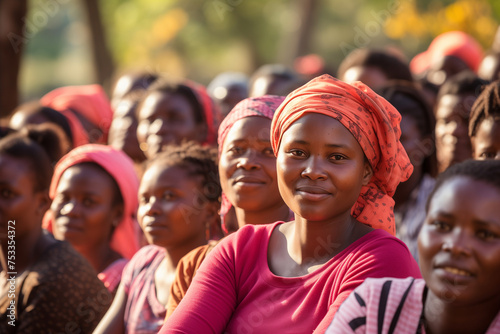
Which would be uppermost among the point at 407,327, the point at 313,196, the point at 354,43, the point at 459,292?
the point at 354,43

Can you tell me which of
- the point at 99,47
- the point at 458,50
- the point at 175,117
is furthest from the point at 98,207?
the point at 99,47

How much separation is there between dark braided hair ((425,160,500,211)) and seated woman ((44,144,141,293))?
2952 mm

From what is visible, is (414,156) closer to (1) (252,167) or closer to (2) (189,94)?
(1) (252,167)

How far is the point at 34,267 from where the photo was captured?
3.92 meters

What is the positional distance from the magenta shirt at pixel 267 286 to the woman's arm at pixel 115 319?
1.10 m

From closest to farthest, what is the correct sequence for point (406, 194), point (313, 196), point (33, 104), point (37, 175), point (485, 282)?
point (485, 282) → point (313, 196) → point (37, 175) → point (406, 194) → point (33, 104)

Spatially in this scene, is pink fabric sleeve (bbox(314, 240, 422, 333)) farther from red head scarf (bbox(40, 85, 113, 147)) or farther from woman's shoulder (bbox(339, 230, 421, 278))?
red head scarf (bbox(40, 85, 113, 147))

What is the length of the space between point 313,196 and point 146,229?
1.50 m

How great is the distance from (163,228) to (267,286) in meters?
1.32

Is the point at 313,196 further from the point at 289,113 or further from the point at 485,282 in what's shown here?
the point at 485,282

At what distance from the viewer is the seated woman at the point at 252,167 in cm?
362

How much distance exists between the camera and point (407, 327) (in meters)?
2.22

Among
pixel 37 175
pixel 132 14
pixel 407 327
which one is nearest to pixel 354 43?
pixel 132 14

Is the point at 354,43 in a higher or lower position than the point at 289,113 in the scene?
higher
